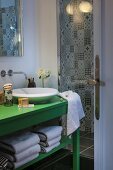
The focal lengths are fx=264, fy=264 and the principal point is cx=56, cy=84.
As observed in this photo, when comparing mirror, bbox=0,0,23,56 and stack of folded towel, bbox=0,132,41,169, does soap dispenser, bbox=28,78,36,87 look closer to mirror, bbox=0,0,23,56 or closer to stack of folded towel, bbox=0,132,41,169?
mirror, bbox=0,0,23,56

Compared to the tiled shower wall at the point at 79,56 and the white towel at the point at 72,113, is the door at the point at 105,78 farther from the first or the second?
the tiled shower wall at the point at 79,56

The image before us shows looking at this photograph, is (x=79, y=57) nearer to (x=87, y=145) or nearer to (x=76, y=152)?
(x=87, y=145)

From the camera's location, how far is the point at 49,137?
207 centimetres

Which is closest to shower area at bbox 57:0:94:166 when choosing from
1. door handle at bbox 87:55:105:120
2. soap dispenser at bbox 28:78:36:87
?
soap dispenser at bbox 28:78:36:87

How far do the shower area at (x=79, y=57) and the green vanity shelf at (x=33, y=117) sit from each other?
19.4 inches

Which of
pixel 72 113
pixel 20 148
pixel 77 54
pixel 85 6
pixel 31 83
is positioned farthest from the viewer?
pixel 77 54

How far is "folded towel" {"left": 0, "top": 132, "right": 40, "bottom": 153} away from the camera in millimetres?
1773

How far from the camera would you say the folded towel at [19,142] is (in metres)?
1.77

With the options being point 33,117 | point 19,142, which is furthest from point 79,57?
point 19,142

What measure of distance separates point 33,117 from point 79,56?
5.12 feet

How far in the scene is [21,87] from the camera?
254 centimetres

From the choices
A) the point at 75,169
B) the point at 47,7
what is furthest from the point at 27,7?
the point at 75,169

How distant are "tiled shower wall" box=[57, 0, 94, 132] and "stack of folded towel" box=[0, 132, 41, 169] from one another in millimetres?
1048

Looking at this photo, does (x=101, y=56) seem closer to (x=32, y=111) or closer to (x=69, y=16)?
(x=32, y=111)
